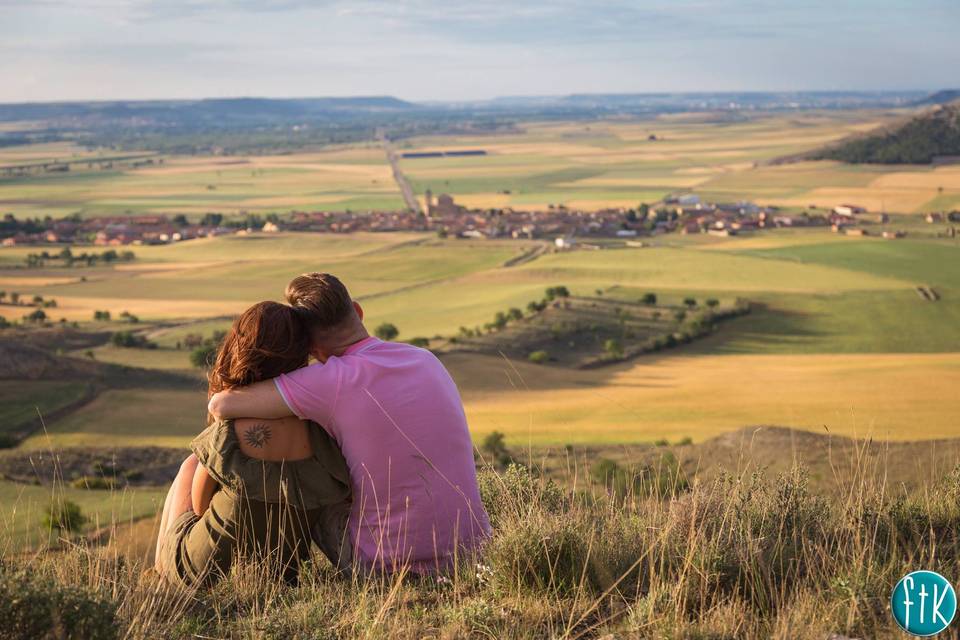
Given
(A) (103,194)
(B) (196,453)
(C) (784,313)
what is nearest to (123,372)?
(C) (784,313)

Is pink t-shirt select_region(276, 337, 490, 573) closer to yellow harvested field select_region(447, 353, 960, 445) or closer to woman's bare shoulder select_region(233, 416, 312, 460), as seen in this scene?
woman's bare shoulder select_region(233, 416, 312, 460)

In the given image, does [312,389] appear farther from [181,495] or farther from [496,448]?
[496,448]

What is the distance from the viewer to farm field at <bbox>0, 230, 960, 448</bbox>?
2497 centimetres

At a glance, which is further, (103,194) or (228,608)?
(103,194)

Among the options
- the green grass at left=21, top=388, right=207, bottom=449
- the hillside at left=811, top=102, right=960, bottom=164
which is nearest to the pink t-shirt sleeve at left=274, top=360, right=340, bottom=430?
the green grass at left=21, top=388, right=207, bottom=449

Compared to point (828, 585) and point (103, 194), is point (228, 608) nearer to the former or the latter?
point (828, 585)

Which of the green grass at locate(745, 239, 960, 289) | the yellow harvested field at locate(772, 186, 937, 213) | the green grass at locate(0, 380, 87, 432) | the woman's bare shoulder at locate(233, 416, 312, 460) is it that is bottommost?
the green grass at locate(0, 380, 87, 432)

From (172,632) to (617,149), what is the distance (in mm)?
190741

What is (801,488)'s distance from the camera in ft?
14.9

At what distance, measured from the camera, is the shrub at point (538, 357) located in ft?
121

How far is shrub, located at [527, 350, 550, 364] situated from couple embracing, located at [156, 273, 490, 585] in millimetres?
32442

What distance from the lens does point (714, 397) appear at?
2783 cm

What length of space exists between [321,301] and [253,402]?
1.61 ft

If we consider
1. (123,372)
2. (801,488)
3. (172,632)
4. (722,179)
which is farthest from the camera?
(722,179)
